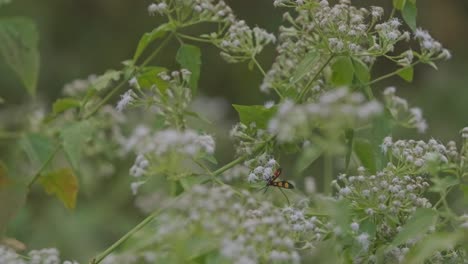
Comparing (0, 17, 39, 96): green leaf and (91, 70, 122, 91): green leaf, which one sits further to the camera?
(0, 17, 39, 96): green leaf

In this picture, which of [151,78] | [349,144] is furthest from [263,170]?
[151,78]

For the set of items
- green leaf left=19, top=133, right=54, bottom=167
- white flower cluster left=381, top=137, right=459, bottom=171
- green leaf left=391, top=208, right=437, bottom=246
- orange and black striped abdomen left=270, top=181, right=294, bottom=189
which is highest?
white flower cluster left=381, top=137, right=459, bottom=171

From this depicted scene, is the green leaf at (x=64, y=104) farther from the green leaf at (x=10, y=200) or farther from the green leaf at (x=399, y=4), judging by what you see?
the green leaf at (x=399, y=4)

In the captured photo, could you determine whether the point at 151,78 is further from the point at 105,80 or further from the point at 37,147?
the point at 37,147

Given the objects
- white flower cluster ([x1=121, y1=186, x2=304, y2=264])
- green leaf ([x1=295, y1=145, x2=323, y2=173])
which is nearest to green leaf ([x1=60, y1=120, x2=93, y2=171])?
green leaf ([x1=295, y1=145, x2=323, y2=173])

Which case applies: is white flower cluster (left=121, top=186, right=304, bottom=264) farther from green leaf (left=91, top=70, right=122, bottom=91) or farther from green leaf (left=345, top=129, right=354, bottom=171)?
green leaf (left=91, top=70, right=122, bottom=91)

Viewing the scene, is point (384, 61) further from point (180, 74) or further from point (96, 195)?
point (180, 74)

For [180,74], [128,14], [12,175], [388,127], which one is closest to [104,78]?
[180,74]
